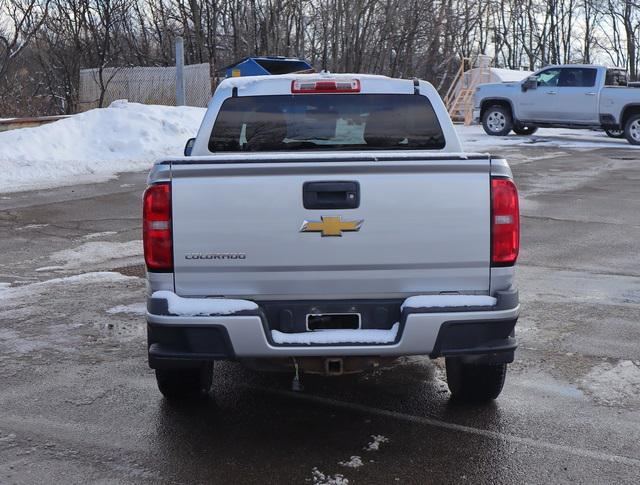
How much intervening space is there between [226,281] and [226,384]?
1.35m

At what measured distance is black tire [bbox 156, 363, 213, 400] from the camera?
14.8 feet

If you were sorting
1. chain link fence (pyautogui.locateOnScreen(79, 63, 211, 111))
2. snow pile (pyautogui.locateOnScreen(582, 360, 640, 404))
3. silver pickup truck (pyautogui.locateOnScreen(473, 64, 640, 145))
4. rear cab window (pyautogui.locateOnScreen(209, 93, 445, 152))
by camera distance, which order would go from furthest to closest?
chain link fence (pyautogui.locateOnScreen(79, 63, 211, 111))
silver pickup truck (pyautogui.locateOnScreen(473, 64, 640, 145))
rear cab window (pyautogui.locateOnScreen(209, 93, 445, 152))
snow pile (pyautogui.locateOnScreen(582, 360, 640, 404))

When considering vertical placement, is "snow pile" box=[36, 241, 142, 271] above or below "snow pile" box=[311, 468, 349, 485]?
above

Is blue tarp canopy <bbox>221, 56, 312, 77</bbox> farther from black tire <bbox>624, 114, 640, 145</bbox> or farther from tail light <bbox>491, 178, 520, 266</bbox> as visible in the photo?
tail light <bbox>491, 178, 520, 266</bbox>

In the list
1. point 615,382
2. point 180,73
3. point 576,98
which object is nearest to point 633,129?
point 576,98

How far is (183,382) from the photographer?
4555 millimetres

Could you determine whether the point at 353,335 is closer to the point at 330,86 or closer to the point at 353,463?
the point at 353,463

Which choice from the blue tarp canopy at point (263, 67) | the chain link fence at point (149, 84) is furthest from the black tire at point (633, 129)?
the chain link fence at point (149, 84)

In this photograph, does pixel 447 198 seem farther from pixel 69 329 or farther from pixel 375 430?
pixel 69 329

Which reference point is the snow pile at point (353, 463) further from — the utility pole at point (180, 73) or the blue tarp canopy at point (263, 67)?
the utility pole at point (180, 73)

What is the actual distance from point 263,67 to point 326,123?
19.5 metres

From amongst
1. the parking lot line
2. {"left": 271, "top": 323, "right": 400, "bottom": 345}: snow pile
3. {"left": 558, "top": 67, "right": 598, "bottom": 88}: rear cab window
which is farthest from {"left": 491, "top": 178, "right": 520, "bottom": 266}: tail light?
{"left": 558, "top": 67, "right": 598, "bottom": 88}: rear cab window

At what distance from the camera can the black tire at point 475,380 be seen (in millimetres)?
4477

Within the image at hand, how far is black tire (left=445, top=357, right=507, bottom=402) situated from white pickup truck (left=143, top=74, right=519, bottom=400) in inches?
22.7
